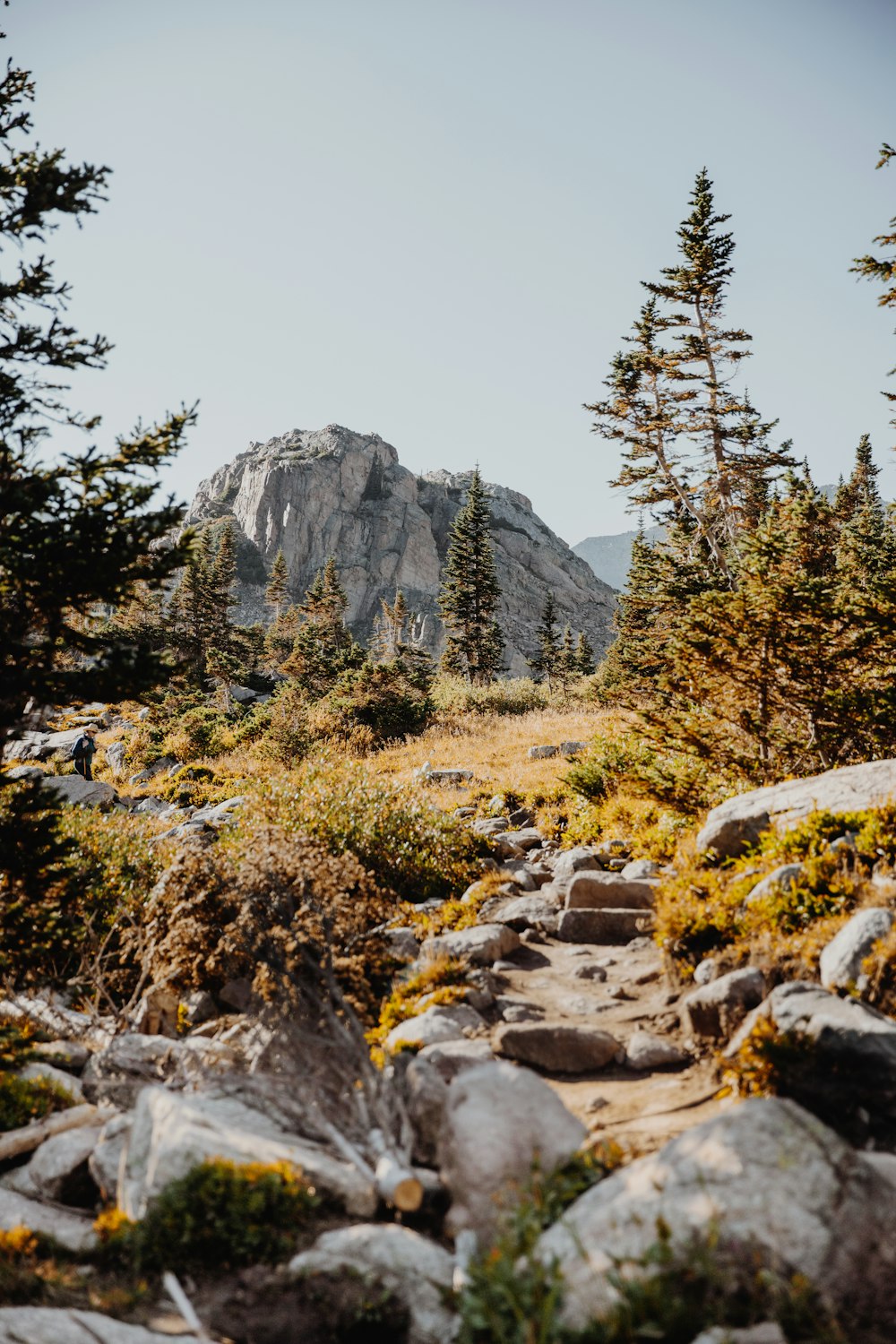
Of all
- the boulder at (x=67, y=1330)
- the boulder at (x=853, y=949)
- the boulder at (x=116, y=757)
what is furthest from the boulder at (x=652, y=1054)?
the boulder at (x=116, y=757)

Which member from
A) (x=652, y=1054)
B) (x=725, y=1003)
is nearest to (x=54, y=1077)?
(x=652, y=1054)

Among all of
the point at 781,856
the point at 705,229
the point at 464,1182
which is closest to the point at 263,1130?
the point at 464,1182

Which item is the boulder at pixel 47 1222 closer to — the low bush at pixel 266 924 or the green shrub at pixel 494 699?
the low bush at pixel 266 924

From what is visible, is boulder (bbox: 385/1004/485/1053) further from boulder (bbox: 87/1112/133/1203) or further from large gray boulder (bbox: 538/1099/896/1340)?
large gray boulder (bbox: 538/1099/896/1340)

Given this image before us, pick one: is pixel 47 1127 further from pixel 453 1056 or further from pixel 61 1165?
pixel 453 1056

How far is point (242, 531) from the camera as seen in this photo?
136 m

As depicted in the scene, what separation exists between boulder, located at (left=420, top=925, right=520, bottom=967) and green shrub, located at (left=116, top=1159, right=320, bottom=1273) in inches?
164

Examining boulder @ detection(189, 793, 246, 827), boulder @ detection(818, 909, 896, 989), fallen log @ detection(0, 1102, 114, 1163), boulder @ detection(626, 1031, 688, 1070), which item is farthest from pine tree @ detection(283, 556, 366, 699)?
boulder @ detection(818, 909, 896, 989)

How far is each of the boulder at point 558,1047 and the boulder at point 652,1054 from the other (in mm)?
174

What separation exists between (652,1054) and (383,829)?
6.73 metres

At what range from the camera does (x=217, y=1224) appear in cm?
381

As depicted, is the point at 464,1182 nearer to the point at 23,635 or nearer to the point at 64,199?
the point at 23,635

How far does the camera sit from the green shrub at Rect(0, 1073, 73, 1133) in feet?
17.9

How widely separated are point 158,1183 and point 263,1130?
0.91 metres
